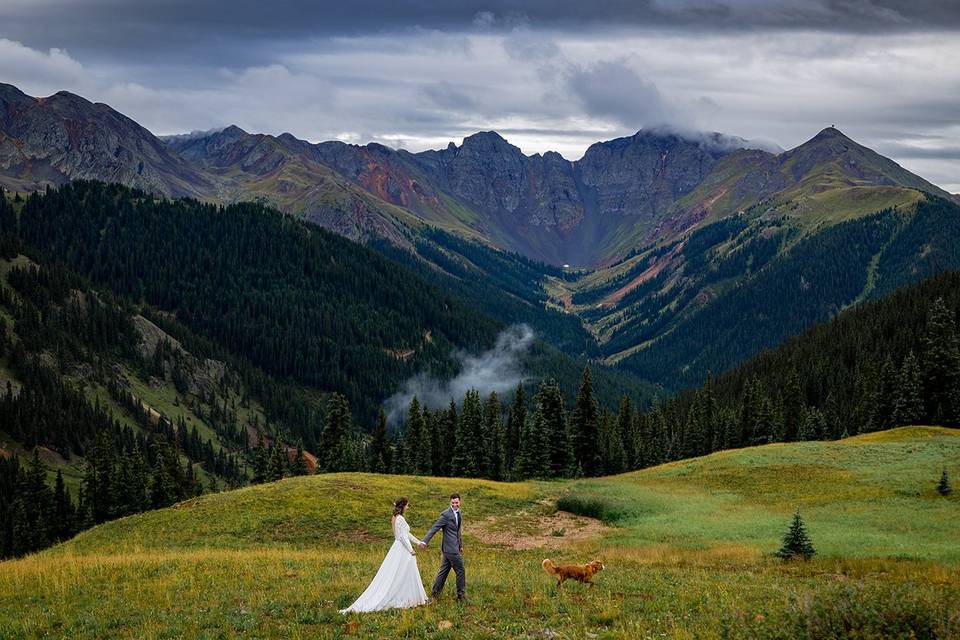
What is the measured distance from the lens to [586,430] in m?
82.7

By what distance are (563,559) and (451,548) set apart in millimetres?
12978

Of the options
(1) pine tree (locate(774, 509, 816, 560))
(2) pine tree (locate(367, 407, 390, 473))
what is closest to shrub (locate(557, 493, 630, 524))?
(1) pine tree (locate(774, 509, 816, 560))

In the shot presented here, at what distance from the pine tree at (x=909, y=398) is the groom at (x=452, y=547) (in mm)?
82597

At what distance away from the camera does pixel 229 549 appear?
3375 cm

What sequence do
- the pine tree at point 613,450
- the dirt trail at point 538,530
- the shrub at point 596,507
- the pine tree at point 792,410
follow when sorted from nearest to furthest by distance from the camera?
the dirt trail at point 538,530
the shrub at point 596,507
the pine tree at point 613,450
the pine tree at point 792,410

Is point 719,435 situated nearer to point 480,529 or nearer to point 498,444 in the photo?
point 498,444

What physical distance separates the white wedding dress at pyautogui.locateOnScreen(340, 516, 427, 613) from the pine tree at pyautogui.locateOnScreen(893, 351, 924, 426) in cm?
8381

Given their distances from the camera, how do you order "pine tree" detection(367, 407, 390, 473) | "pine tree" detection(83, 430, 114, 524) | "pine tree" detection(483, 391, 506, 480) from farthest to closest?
1. "pine tree" detection(367, 407, 390, 473)
2. "pine tree" detection(483, 391, 506, 480)
3. "pine tree" detection(83, 430, 114, 524)

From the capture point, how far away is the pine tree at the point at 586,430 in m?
82.2

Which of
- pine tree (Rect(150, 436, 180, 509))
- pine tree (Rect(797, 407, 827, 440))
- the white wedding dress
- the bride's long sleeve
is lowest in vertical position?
pine tree (Rect(150, 436, 180, 509))

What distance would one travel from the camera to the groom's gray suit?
19.3 meters

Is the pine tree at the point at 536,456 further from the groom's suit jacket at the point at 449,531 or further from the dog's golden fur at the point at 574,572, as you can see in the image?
the groom's suit jacket at the point at 449,531

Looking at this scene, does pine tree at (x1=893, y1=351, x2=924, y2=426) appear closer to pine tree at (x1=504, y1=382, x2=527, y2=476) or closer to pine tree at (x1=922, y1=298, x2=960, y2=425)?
pine tree at (x1=922, y1=298, x2=960, y2=425)

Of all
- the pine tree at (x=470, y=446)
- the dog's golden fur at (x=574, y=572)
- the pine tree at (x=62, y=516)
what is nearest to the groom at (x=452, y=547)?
the dog's golden fur at (x=574, y=572)
